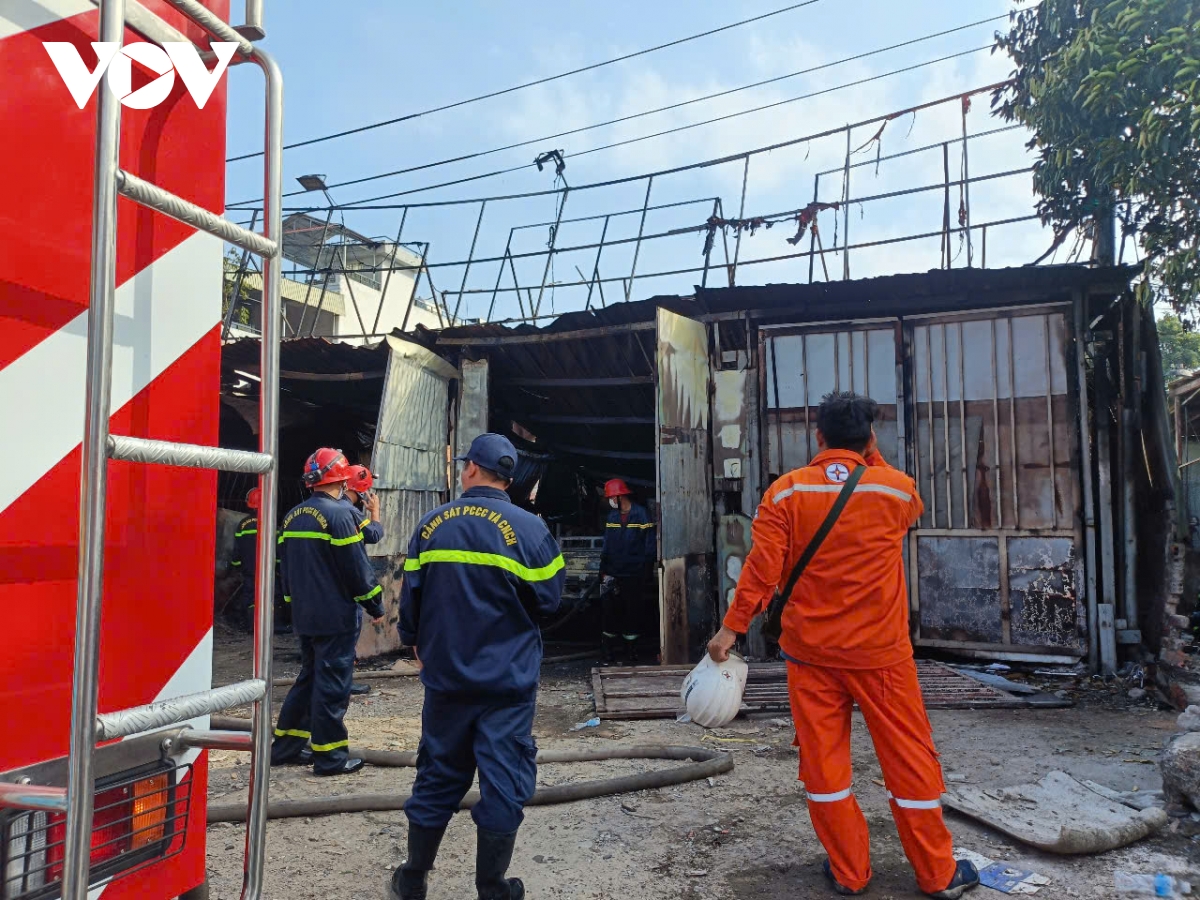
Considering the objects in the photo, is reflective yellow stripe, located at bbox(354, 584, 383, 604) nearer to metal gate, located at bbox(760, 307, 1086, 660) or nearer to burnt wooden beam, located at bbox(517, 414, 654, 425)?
metal gate, located at bbox(760, 307, 1086, 660)

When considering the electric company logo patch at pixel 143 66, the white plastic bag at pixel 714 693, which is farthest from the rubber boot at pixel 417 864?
the electric company logo patch at pixel 143 66

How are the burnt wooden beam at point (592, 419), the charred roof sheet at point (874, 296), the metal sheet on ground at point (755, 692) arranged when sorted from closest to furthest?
the metal sheet on ground at point (755, 692), the charred roof sheet at point (874, 296), the burnt wooden beam at point (592, 419)

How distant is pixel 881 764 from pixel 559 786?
72.9 inches

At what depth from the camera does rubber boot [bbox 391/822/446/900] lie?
2.98m

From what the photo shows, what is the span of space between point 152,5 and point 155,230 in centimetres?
44

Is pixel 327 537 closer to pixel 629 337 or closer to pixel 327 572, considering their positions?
pixel 327 572

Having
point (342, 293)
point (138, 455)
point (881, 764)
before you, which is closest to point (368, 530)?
point (881, 764)

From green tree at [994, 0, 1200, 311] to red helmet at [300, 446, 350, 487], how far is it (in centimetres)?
536

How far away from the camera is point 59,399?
137 centimetres

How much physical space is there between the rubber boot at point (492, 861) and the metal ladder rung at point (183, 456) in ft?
6.39

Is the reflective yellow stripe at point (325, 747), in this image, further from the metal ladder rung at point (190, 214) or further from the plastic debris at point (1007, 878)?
the metal ladder rung at point (190, 214)

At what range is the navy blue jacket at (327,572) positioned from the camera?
4.82m

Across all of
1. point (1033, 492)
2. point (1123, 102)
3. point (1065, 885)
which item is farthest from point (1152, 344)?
point (1065, 885)

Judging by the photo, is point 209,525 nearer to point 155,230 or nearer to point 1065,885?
point 155,230
